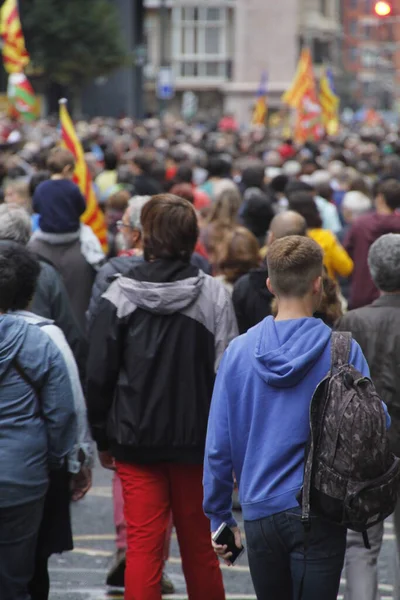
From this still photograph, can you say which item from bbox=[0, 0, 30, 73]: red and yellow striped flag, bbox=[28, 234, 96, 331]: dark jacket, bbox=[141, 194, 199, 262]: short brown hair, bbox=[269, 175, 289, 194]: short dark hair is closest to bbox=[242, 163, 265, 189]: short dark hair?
bbox=[269, 175, 289, 194]: short dark hair

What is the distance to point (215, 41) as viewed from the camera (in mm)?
97375

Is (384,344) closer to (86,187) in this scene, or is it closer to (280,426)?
(280,426)

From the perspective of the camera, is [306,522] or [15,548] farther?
[15,548]

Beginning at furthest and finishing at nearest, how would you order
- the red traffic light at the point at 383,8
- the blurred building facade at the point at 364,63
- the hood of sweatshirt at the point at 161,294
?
the blurred building facade at the point at 364,63 → the red traffic light at the point at 383,8 → the hood of sweatshirt at the point at 161,294

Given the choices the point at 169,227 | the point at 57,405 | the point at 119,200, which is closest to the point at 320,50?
the point at 119,200

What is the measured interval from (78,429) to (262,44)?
75093 mm

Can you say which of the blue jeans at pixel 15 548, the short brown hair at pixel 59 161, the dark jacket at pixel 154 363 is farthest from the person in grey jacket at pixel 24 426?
the short brown hair at pixel 59 161

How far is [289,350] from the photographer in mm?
4051

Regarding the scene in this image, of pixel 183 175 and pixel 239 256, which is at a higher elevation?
pixel 239 256

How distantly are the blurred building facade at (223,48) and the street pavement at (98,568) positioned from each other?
112 feet

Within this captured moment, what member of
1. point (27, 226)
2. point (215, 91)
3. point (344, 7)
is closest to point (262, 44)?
point (215, 91)

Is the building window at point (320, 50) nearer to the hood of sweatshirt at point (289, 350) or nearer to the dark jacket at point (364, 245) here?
the dark jacket at point (364, 245)

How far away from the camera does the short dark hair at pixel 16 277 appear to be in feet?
15.6

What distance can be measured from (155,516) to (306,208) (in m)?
3.81
